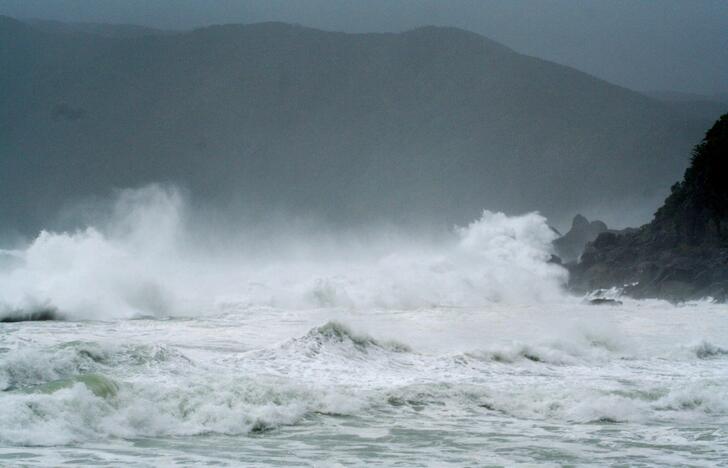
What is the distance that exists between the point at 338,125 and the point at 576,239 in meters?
41.6

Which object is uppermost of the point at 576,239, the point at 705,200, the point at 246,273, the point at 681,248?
the point at 705,200

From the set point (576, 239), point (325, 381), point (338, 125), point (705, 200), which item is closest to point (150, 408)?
point (325, 381)

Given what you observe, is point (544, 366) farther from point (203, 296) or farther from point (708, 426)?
point (203, 296)

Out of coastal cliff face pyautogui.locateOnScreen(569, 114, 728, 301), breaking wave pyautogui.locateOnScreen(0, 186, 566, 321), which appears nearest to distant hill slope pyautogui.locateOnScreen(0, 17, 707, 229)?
breaking wave pyautogui.locateOnScreen(0, 186, 566, 321)

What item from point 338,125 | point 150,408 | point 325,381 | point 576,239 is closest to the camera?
point 150,408

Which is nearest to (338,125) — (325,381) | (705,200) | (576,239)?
(576,239)

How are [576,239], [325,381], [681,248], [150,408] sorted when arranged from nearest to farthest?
[150,408] < [325,381] < [681,248] < [576,239]

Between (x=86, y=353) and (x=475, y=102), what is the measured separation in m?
80.3

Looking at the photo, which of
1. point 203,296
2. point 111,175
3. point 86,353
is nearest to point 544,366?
point 86,353

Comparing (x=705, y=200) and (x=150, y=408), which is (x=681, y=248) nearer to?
(x=705, y=200)

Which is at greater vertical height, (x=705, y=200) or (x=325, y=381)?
(x=705, y=200)

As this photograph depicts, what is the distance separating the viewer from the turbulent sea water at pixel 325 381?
8141mm

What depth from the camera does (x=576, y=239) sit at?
175 ft

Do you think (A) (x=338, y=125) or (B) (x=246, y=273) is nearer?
(B) (x=246, y=273)
